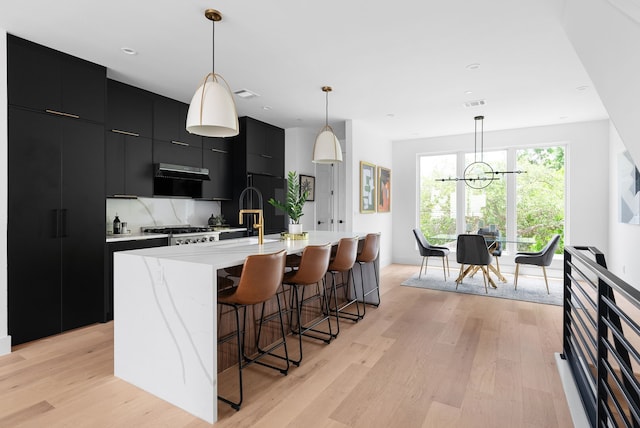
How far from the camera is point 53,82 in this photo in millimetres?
3160

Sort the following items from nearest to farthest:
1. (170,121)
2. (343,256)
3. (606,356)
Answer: (606,356) → (343,256) → (170,121)

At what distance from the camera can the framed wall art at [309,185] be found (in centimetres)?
647

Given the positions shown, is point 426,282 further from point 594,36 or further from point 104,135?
point 104,135

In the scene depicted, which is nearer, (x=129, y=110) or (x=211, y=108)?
(x=211, y=108)

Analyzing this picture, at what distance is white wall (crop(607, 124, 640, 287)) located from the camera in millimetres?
4254

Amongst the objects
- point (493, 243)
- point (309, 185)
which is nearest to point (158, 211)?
point (309, 185)

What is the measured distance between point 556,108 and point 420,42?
10.1 ft

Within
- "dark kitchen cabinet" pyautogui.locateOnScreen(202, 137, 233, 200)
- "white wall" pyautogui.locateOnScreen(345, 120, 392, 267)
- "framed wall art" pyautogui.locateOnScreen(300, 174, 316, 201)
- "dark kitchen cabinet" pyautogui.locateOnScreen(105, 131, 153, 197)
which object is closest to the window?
"white wall" pyautogui.locateOnScreen(345, 120, 392, 267)

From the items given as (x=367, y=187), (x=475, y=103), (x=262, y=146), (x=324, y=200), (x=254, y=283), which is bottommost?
(x=254, y=283)

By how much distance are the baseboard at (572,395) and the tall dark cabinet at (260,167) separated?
4.21 m

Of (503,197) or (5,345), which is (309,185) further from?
(5,345)

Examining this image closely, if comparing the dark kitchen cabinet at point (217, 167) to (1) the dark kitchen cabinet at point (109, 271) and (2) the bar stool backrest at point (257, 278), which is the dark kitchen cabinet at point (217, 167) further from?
(2) the bar stool backrest at point (257, 278)

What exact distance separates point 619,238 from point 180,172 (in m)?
6.08

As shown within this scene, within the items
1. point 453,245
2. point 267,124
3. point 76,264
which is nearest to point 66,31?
point 76,264
